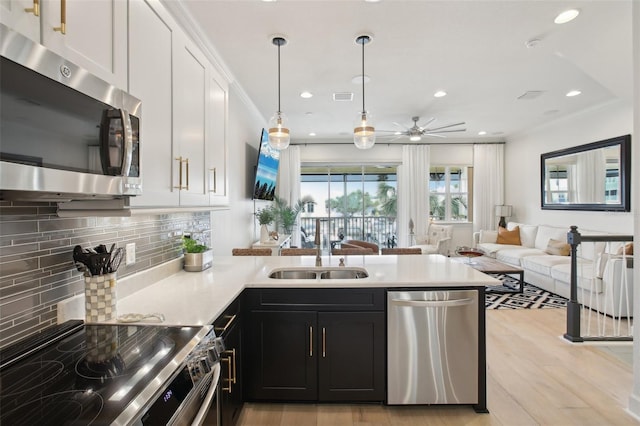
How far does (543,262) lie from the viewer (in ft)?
16.1

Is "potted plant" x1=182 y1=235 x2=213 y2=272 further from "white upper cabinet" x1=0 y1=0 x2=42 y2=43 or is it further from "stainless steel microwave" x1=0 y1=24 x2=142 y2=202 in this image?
"white upper cabinet" x1=0 y1=0 x2=42 y2=43

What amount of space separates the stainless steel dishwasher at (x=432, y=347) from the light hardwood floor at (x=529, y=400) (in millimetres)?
131

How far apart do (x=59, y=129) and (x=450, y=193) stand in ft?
25.4

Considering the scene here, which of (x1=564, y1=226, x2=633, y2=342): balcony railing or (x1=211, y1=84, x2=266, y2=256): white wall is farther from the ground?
(x1=211, y1=84, x2=266, y2=256): white wall

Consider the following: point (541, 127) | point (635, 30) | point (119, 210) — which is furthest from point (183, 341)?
point (541, 127)

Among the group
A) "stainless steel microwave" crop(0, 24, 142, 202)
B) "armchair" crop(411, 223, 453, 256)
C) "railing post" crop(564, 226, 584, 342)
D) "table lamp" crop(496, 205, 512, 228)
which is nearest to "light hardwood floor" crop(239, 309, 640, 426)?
"railing post" crop(564, 226, 584, 342)

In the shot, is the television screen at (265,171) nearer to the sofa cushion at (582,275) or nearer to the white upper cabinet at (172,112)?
the white upper cabinet at (172,112)

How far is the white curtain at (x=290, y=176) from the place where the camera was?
24.1 feet

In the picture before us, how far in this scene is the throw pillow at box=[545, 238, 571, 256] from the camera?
5188 millimetres

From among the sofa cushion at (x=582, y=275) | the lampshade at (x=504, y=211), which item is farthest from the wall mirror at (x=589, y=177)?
the sofa cushion at (x=582, y=275)

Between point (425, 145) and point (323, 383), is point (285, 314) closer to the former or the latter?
point (323, 383)

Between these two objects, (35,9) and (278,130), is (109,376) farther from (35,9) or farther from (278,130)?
(278,130)

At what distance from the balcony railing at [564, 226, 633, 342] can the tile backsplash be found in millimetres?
3843

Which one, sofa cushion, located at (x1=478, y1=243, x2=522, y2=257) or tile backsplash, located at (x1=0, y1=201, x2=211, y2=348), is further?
sofa cushion, located at (x1=478, y1=243, x2=522, y2=257)
